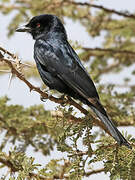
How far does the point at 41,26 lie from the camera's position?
5379mm

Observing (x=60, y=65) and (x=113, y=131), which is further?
(x=60, y=65)

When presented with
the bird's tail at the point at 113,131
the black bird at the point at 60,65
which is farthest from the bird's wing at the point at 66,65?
the bird's tail at the point at 113,131

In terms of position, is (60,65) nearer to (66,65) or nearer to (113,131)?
(66,65)

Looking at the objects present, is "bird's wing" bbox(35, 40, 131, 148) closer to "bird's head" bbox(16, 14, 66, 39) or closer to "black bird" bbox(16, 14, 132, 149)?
"black bird" bbox(16, 14, 132, 149)

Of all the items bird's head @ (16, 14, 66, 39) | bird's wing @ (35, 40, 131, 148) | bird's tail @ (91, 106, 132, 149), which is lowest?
bird's tail @ (91, 106, 132, 149)

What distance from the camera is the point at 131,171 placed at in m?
3.46

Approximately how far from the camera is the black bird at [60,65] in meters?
4.12

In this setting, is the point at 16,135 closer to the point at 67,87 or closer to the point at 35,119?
the point at 35,119

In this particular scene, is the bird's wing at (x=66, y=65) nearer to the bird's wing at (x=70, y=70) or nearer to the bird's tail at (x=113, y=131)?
the bird's wing at (x=70, y=70)

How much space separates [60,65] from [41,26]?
997 millimetres

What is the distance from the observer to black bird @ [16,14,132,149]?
4117mm

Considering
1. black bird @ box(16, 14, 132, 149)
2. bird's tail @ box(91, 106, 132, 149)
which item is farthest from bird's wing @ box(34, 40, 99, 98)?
bird's tail @ box(91, 106, 132, 149)

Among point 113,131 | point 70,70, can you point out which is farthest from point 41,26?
point 113,131

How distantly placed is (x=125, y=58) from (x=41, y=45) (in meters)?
2.22
